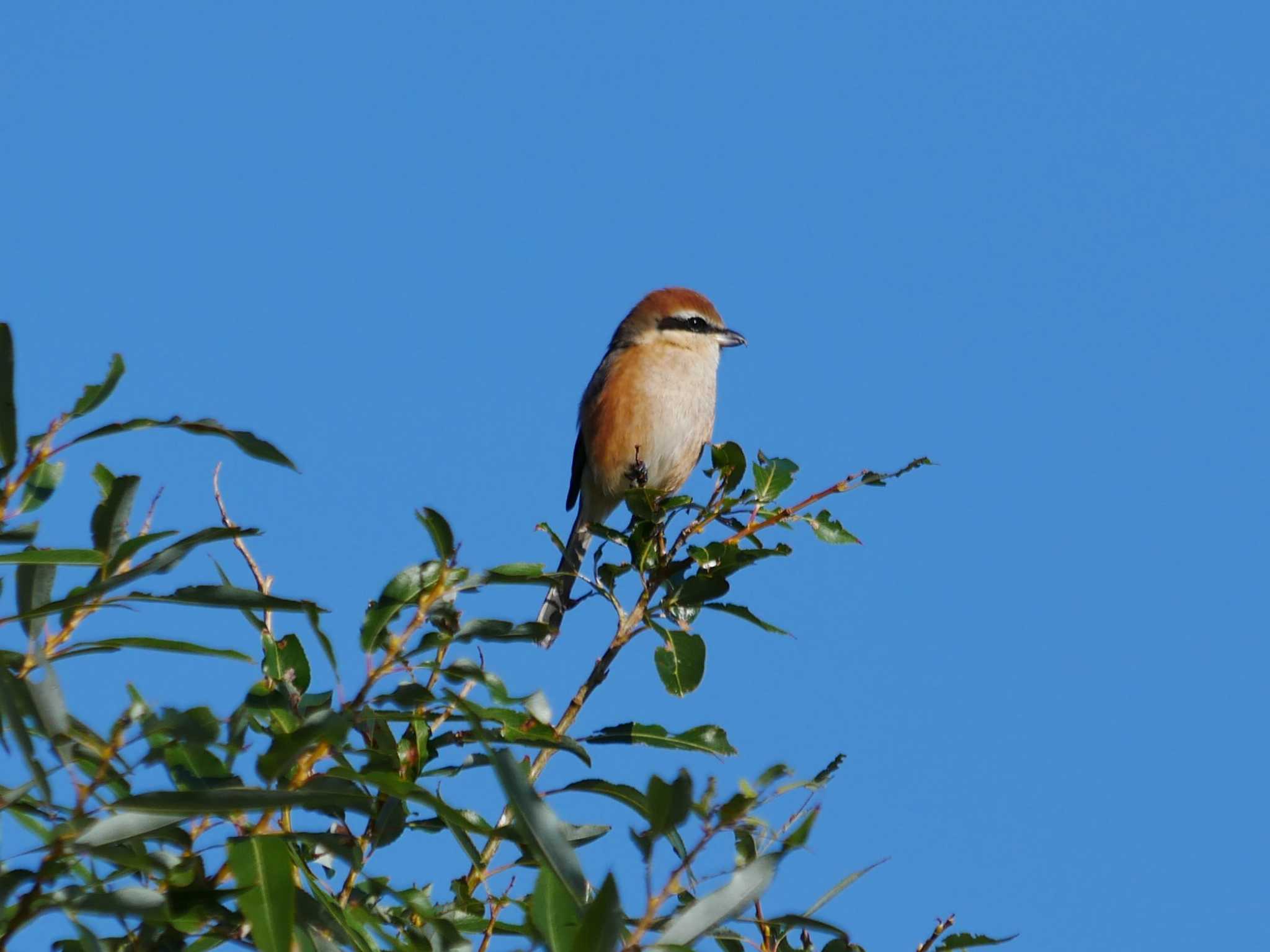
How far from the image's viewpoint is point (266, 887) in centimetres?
154

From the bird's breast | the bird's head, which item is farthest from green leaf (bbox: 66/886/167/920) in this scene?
the bird's head

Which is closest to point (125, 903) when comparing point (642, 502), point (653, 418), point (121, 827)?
point (121, 827)

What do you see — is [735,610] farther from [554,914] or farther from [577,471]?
[577,471]

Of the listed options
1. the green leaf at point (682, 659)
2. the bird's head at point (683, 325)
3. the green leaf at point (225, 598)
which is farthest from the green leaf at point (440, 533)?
the bird's head at point (683, 325)

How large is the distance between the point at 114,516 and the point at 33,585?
13 centimetres

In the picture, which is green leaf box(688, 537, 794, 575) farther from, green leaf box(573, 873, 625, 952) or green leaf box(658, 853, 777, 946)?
green leaf box(573, 873, 625, 952)

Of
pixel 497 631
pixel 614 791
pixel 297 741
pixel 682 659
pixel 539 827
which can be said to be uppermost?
pixel 682 659

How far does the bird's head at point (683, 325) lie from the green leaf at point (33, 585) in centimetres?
502

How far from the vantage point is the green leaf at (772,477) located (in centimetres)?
303

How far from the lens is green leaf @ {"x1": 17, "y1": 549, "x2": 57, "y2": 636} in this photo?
5.94ft

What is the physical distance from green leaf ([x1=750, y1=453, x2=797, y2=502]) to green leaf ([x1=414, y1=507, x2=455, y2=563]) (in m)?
0.99

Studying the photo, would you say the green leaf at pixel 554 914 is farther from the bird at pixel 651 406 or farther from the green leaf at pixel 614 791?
the bird at pixel 651 406

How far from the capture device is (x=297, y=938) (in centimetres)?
168

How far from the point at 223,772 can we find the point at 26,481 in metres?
0.51
